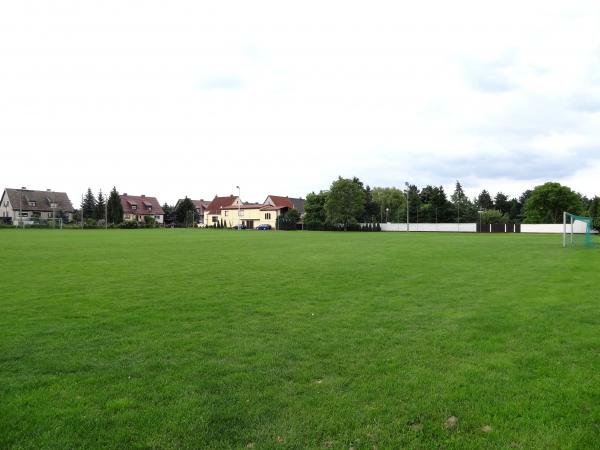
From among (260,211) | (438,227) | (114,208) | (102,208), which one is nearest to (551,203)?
(438,227)

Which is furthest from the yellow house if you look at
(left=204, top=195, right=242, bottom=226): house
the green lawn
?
the green lawn

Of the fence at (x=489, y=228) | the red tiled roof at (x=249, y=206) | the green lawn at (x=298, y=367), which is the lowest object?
the green lawn at (x=298, y=367)

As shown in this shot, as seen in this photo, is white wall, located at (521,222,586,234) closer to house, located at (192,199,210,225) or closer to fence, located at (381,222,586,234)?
fence, located at (381,222,586,234)

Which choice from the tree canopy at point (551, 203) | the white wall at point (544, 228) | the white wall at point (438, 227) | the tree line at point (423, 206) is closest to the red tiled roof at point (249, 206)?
the tree line at point (423, 206)

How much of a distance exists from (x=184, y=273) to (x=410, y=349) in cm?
1051

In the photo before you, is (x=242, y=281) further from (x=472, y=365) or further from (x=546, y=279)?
(x=546, y=279)

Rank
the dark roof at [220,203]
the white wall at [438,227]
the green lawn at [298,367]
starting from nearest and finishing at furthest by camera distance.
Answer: the green lawn at [298,367]
the white wall at [438,227]
the dark roof at [220,203]

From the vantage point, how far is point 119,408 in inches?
179

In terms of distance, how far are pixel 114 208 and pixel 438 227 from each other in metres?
73.7

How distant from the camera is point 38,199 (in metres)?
111

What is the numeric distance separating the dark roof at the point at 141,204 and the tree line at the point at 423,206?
59.6 metres

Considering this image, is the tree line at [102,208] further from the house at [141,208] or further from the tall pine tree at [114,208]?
the house at [141,208]

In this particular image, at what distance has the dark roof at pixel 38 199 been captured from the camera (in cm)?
10688

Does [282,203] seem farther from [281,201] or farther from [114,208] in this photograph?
[114,208]
